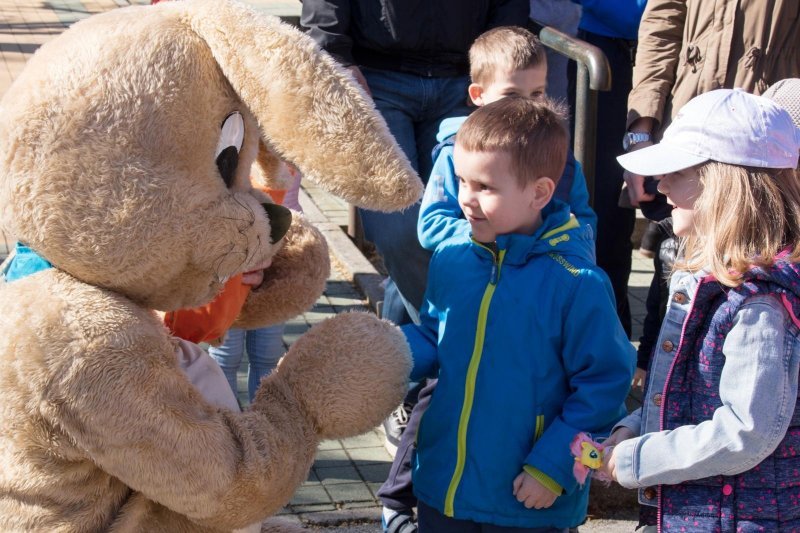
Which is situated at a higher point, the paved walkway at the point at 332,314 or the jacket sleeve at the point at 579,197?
the jacket sleeve at the point at 579,197

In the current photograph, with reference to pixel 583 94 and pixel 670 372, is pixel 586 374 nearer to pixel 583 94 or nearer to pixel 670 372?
pixel 670 372

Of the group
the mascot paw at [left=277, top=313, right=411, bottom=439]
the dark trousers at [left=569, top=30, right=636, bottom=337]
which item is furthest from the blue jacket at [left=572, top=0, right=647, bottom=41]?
the mascot paw at [left=277, top=313, right=411, bottom=439]

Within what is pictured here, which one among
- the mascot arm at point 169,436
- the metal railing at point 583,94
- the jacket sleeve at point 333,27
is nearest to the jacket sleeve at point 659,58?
the metal railing at point 583,94

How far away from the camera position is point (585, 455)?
2518 millimetres

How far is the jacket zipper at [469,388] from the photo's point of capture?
2711 mm

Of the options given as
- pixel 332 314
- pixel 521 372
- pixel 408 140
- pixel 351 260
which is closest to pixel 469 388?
pixel 521 372

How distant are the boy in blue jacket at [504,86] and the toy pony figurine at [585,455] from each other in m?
1.05

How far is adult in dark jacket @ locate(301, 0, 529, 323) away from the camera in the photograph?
157 inches

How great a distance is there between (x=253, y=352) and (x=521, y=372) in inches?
71.0

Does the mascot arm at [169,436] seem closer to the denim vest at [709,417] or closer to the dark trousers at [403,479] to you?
the denim vest at [709,417]

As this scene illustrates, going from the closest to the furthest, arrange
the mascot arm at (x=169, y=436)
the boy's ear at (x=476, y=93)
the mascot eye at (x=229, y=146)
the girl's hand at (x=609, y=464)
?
the mascot arm at (x=169, y=436)
the mascot eye at (x=229, y=146)
the girl's hand at (x=609, y=464)
the boy's ear at (x=476, y=93)

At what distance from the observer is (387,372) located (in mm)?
2377

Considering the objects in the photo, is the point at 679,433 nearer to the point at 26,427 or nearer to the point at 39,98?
the point at 26,427

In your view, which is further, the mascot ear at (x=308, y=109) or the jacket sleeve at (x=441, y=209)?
the jacket sleeve at (x=441, y=209)
